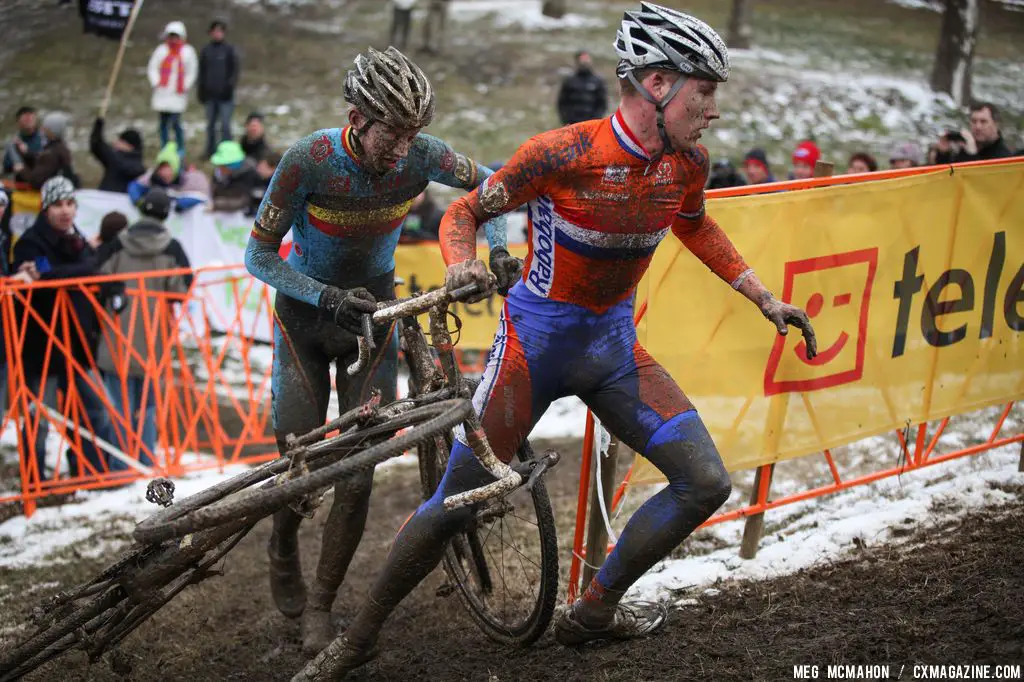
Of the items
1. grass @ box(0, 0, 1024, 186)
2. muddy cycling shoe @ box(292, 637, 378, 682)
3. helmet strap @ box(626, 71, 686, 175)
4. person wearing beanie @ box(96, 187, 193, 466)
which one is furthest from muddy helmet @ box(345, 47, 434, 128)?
grass @ box(0, 0, 1024, 186)

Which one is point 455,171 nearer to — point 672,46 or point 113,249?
point 672,46

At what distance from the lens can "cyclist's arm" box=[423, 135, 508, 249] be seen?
4951mm

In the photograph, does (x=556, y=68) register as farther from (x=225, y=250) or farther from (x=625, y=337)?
(x=625, y=337)

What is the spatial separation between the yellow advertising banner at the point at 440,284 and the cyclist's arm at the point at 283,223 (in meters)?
5.28

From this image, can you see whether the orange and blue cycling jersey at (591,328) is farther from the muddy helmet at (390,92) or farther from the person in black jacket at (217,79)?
the person in black jacket at (217,79)

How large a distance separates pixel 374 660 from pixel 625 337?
2.01m

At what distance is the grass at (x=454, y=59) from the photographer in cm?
1977

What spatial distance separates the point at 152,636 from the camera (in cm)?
558

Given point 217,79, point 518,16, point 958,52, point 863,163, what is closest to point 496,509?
point 863,163

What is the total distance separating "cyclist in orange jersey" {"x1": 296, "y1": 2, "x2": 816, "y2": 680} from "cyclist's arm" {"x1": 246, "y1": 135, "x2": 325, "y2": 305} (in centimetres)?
83

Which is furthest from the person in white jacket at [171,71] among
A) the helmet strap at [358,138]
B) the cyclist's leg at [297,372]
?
the helmet strap at [358,138]

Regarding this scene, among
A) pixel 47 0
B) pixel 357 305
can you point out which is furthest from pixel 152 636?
pixel 47 0

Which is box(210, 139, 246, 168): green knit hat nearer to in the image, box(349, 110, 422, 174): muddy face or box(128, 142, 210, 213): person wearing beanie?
box(128, 142, 210, 213): person wearing beanie

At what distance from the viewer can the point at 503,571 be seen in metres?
5.70
